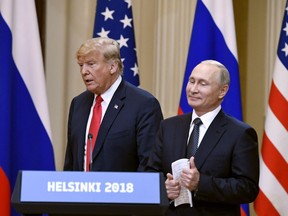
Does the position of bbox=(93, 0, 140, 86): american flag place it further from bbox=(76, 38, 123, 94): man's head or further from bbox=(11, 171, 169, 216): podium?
bbox=(11, 171, 169, 216): podium

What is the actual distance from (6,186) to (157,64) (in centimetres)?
162

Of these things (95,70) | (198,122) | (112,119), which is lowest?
(198,122)

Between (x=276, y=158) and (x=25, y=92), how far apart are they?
1.82 meters

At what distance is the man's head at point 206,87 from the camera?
3.45 metres

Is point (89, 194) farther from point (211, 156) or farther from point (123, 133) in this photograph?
point (123, 133)

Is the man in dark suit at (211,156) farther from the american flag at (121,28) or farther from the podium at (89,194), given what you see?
the american flag at (121,28)

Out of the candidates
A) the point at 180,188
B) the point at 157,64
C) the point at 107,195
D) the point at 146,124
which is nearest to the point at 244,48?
the point at 157,64

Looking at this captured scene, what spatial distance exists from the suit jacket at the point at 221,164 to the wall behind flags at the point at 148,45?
2.07 metres

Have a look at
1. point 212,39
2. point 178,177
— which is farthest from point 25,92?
point 178,177

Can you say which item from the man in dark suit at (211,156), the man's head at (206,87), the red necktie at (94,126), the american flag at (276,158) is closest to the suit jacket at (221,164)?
the man in dark suit at (211,156)

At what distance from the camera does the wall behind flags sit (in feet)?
18.3

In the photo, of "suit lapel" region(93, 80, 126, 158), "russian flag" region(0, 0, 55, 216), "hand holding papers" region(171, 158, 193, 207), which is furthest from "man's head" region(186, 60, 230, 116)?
"russian flag" region(0, 0, 55, 216)

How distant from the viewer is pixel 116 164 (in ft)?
12.6

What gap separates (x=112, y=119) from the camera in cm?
387
